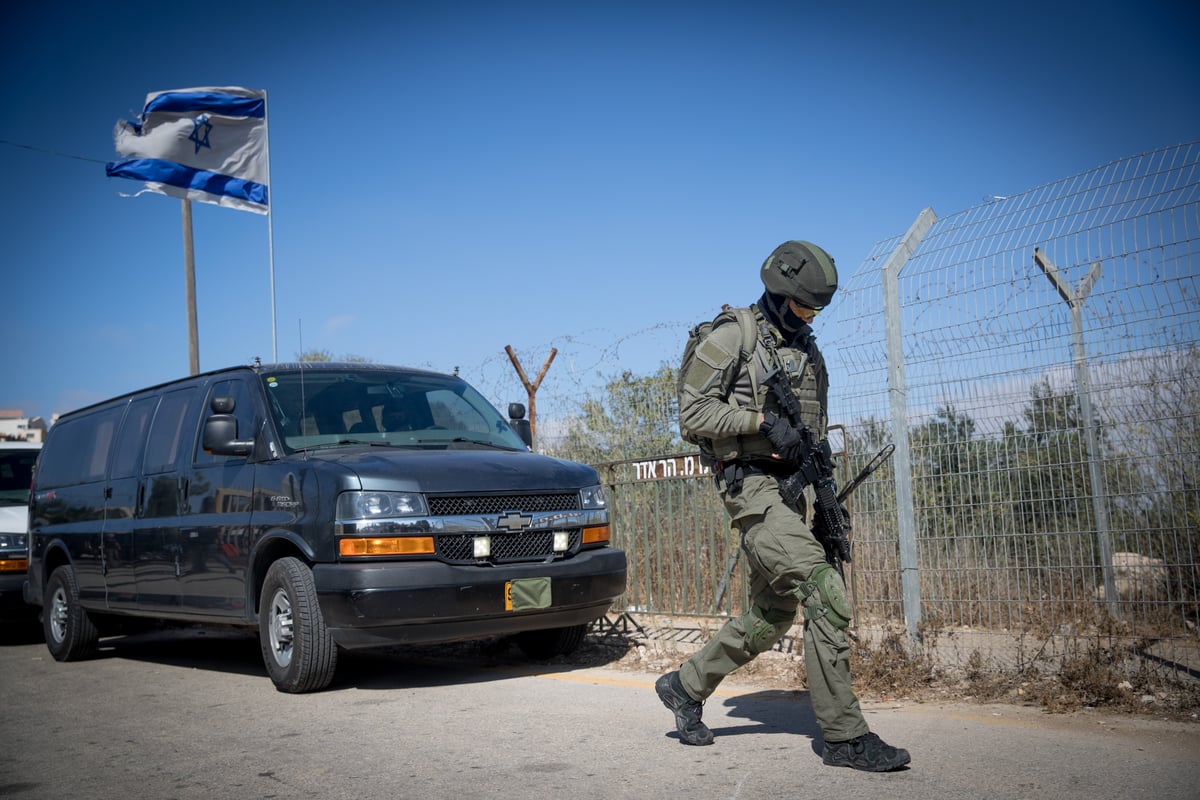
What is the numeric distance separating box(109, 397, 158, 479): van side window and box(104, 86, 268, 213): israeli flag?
19.0 ft

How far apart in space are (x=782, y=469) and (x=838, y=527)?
366 millimetres

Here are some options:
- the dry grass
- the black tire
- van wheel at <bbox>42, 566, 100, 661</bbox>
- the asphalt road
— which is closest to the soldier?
the asphalt road

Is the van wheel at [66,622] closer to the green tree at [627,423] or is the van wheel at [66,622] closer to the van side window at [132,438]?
the van side window at [132,438]

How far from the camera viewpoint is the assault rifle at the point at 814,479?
178 inches

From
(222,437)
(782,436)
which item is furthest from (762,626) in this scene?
(222,437)

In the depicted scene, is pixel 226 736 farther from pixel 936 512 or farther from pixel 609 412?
pixel 609 412

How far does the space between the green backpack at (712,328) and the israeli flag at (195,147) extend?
10500 millimetres

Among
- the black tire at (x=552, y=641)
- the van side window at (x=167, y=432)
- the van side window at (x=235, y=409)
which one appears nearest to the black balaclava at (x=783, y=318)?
the black tire at (x=552, y=641)

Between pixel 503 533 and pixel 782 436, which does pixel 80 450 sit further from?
pixel 782 436

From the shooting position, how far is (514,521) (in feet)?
21.1

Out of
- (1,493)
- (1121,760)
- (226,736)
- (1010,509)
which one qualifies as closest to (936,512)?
(1010,509)

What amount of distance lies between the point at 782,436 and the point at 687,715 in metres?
1.33

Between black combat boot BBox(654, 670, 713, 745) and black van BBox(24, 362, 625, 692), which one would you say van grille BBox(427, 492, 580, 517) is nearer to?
black van BBox(24, 362, 625, 692)

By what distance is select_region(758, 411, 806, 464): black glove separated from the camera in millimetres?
4355
